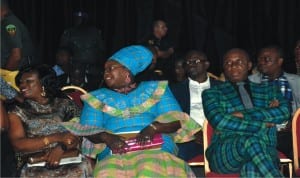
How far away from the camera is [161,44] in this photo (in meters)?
7.20

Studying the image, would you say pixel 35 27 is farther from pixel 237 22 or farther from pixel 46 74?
pixel 46 74

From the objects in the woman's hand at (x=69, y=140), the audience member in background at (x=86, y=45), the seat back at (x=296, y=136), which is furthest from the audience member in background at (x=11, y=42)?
the seat back at (x=296, y=136)

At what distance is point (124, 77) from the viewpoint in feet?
12.7

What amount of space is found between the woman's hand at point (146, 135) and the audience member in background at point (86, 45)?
340 cm

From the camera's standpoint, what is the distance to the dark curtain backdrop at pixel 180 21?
7.88 metres

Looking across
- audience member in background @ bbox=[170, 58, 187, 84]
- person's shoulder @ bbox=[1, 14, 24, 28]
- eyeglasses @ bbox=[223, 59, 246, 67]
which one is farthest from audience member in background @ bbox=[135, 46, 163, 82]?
eyeglasses @ bbox=[223, 59, 246, 67]

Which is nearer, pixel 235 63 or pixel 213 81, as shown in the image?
pixel 235 63

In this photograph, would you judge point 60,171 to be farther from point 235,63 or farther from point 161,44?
point 161,44

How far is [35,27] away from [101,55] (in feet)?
3.92

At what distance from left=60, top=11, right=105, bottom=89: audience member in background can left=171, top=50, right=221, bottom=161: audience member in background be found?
225cm

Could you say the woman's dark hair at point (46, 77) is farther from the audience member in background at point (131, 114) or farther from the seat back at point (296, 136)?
the seat back at point (296, 136)

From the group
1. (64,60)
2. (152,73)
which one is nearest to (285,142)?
(152,73)

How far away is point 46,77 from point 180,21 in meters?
4.29

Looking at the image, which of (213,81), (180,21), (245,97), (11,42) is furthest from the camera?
(180,21)
